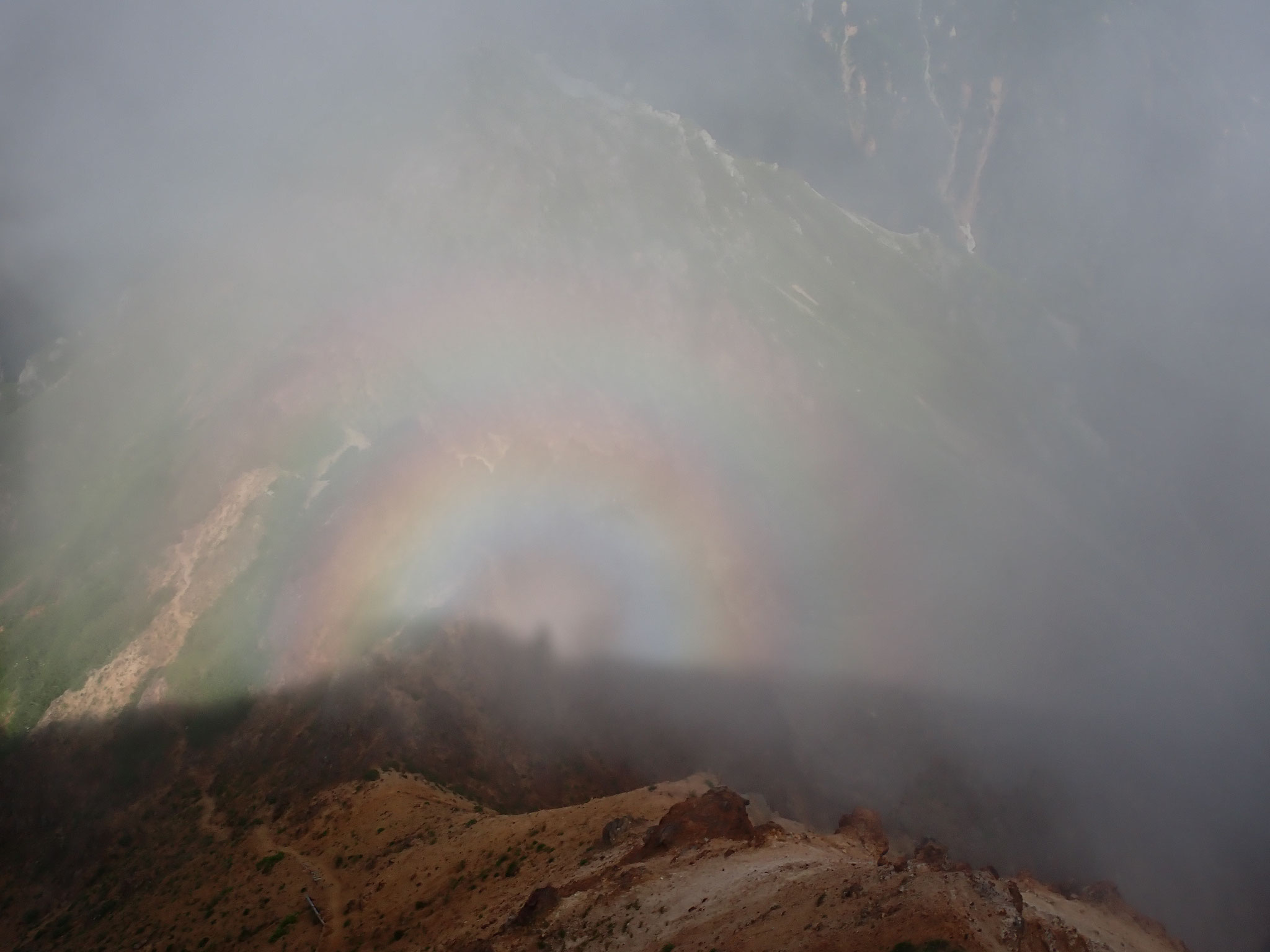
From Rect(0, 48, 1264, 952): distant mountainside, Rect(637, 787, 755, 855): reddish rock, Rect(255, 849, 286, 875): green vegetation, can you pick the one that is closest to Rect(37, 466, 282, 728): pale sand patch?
Rect(0, 48, 1264, 952): distant mountainside

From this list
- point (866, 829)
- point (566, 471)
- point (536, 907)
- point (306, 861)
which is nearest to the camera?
point (536, 907)

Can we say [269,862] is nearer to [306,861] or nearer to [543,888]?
[306,861]

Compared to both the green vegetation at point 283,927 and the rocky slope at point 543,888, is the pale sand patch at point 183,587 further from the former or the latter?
the green vegetation at point 283,927

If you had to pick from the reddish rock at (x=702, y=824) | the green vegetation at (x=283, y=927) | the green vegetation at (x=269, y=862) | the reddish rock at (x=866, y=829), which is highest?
the reddish rock at (x=702, y=824)

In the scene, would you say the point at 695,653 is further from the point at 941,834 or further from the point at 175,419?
the point at 175,419

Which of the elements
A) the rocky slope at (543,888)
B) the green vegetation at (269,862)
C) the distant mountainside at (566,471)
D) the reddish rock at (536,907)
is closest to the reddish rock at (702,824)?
the rocky slope at (543,888)

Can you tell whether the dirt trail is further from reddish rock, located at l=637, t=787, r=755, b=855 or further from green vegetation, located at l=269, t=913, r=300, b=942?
reddish rock, located at l=637, t=787, r=755, b=855

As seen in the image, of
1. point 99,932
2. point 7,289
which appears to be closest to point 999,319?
point 99,932

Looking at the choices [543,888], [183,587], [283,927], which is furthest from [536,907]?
[183,587]
